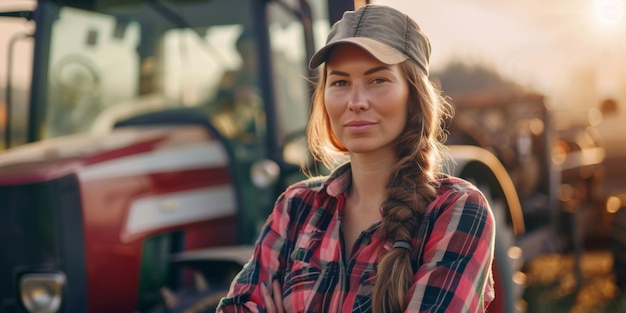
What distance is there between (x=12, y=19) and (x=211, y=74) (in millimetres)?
970

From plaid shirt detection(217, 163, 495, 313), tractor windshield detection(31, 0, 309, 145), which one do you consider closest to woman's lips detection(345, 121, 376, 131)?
plaid shirt detection(217, 163, 495, 313)

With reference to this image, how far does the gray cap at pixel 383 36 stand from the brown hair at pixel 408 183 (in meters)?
0.04

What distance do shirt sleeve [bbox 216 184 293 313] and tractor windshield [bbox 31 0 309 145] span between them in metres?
1.74

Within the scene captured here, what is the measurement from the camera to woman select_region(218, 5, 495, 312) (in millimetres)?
1871

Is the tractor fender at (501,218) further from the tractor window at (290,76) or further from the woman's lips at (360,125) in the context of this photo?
the woman's lips at (360,125)

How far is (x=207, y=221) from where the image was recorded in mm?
3938

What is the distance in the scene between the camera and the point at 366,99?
197cm

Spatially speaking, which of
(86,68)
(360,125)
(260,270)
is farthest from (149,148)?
(360,125)

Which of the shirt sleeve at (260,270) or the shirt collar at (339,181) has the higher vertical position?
the shirt collar at (339,181)

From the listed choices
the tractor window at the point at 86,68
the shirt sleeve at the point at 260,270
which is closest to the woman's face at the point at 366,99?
the shirt sleeve at the point at 260,270

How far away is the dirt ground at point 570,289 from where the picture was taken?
5.85 meters

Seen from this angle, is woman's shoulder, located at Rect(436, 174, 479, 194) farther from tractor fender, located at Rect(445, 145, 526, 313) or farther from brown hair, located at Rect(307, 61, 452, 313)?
tractor fender, located at Rect(445, 145, 526, 313)

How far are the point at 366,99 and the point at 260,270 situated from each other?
1.83 ft

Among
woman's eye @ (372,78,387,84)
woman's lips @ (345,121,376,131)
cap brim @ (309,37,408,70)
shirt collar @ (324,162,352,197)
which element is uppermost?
cap brim @ (309,37,408,70)
